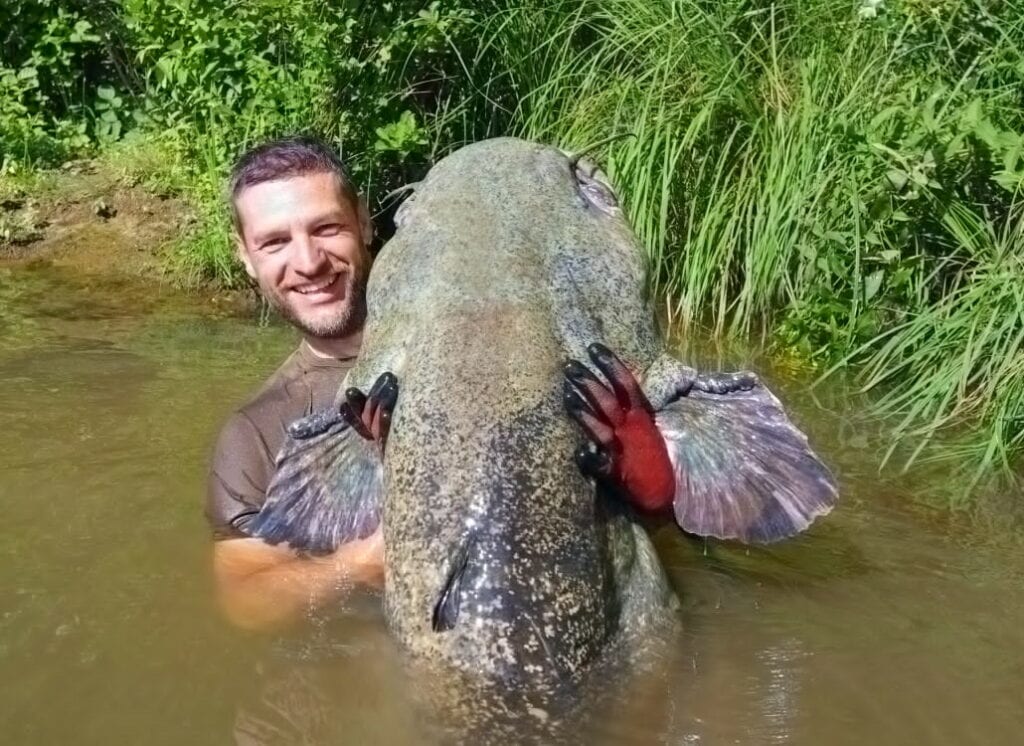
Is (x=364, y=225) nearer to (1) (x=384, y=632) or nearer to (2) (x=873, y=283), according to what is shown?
(1) (x=384, y=632)

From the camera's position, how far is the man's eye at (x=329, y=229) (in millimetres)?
3268

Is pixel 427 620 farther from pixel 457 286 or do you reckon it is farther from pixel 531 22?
pixel 531 22

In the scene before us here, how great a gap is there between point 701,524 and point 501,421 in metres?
0.44

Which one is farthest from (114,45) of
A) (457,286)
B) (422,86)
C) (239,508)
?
(457,286)

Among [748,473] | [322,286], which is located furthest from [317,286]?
[748,473]

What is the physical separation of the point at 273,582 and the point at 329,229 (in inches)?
36.9

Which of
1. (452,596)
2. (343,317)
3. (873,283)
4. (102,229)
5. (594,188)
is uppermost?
(594,188)

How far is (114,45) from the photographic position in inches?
355

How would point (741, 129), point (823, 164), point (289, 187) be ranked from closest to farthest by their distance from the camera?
point (289, 187) < point (823, 164) < point (741, 129)

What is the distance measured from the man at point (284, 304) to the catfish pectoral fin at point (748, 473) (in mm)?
1158

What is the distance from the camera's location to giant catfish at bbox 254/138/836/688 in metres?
2.14

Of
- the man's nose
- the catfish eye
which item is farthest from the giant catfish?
the man's nose

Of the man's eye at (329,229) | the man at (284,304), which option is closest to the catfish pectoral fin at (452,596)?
the man at (284,304)

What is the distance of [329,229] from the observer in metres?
3.28
